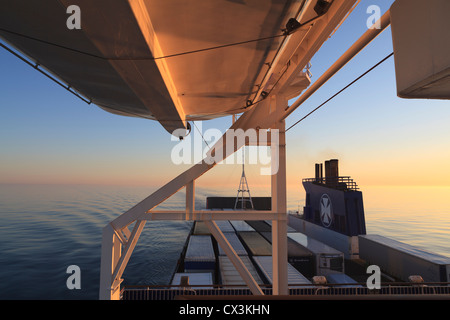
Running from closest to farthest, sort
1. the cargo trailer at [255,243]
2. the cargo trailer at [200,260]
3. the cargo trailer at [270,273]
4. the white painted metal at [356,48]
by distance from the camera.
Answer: the white painted metal at [356,48]
the cargo trailer at [270,273]
the cargo trailer at [200,260]
the cargo trailer at [255,243]

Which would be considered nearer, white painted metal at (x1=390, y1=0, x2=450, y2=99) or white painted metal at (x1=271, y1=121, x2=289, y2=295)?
white painted metal at (x1=390, y1=0, x2=450, y2=99)

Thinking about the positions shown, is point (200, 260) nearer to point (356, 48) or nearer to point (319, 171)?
point (356, 48)

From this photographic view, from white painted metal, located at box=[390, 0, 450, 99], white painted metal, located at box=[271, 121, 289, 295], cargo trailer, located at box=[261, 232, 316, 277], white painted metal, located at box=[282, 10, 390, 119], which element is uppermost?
white painted metal, located at box=[282, 10, 390, 119]

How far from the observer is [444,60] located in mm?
1300

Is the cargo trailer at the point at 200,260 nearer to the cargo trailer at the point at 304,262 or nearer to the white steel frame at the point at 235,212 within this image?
the cargo trailer at the point at 304,262

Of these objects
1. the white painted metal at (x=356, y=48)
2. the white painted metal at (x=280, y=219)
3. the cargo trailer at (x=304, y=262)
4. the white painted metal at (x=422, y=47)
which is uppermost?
→ the white painted metal at (x=356, y=48)

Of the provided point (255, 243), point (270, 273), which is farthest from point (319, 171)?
A: point (270, 273)


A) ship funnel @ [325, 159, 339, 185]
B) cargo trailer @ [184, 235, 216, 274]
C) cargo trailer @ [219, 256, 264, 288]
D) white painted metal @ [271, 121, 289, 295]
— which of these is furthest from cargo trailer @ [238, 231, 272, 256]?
white painted metal @ [271, 121, 289, 295]

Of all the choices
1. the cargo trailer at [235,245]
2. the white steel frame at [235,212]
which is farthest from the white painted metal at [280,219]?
the cargo trailer at [235,245]

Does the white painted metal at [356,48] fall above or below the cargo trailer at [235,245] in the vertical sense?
above

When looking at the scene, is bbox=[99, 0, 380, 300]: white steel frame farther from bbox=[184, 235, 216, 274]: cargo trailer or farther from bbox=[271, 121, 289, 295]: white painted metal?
bbox=[184, 235, 216, 274]: cargo trailer
